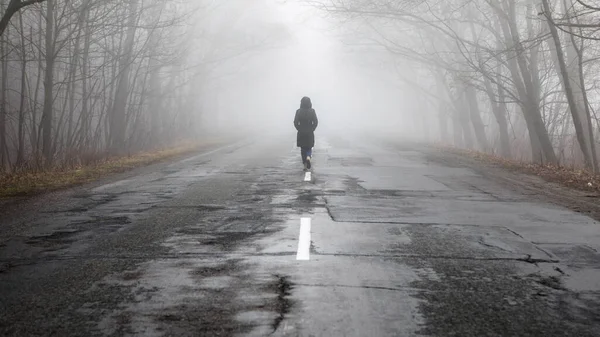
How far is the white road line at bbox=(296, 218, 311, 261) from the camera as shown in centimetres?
529

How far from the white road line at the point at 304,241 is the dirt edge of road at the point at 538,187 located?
400 cm

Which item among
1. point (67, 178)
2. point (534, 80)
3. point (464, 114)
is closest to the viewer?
point (67, 178)

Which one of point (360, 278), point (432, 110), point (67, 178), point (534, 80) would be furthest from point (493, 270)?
point (432, 110)

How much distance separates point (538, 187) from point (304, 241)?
688cm

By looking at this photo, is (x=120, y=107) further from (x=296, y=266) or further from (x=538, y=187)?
(x=296, y=266)

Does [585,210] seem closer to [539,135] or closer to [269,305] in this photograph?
[269,305]

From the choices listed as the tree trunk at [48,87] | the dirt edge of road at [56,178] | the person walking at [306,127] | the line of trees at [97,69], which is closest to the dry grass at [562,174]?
the person walking at [306,127]

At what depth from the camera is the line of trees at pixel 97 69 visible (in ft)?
51.9

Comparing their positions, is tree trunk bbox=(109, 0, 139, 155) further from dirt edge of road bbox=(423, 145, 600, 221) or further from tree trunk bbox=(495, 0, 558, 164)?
tree trunk bbox=(495, 0, 558, 164)

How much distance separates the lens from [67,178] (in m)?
11.8

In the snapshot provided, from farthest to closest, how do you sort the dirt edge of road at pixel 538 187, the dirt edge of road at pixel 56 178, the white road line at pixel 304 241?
1. the dirt edge of road at pixel 56 178
2. the dirt edge of road at pixel 538 187
3. the white road line at pixel 304 241

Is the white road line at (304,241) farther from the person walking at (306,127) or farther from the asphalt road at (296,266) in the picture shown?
the person walking at (306,127)

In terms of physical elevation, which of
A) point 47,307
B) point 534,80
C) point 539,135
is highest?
point 534,80

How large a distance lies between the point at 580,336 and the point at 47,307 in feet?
11.4
